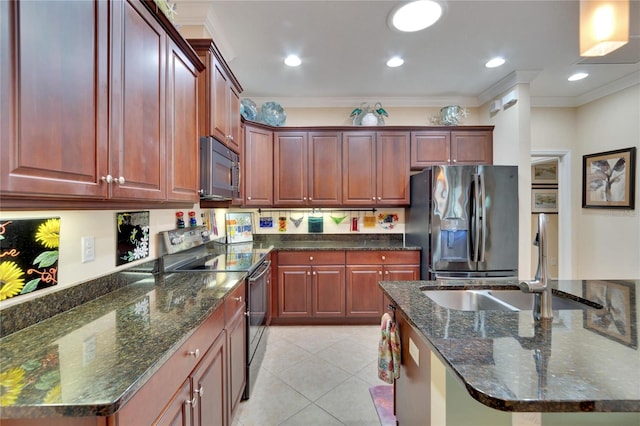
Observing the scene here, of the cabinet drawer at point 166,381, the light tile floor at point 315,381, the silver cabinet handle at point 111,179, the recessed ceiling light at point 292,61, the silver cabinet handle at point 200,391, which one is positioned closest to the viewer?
the cabinet drawer at point 166,381

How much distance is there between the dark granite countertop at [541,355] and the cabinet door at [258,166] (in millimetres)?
2381

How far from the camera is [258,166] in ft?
10.9

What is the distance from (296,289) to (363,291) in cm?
79

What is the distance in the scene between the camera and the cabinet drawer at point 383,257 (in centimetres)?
322

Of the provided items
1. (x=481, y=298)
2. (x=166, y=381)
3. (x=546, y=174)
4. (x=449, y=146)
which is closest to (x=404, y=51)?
(x=449, y=146)

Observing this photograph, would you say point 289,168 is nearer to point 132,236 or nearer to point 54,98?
point 132,236

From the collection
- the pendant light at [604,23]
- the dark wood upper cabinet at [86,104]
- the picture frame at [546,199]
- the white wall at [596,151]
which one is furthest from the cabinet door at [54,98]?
the picture frame at [546,199]

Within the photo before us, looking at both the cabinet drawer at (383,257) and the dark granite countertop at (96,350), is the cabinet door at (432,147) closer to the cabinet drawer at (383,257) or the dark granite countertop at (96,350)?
the cabinet drawer at (383,257)

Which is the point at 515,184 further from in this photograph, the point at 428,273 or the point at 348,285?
the point at 348,285

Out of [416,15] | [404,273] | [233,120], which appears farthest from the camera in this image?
[404,273]

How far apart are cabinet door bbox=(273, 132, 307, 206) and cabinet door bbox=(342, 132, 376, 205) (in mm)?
512

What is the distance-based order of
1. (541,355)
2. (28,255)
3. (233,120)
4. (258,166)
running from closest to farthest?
(541,355) → (28,255) → (233,120) → (258,166)

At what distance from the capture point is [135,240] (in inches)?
66.9

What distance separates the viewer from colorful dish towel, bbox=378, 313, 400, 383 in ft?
4.77
